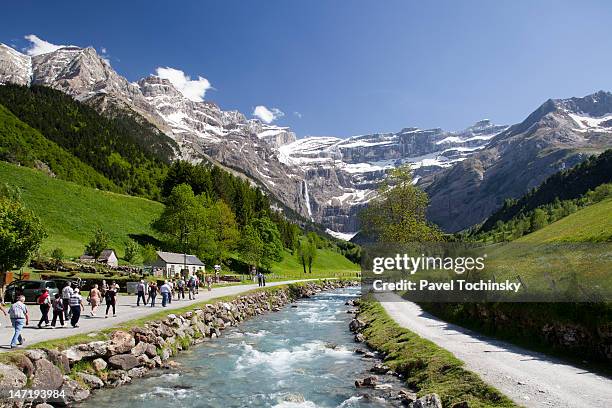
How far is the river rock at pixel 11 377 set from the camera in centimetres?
1573

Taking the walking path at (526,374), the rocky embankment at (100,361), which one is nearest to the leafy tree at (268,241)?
the rocky embankment at (100,361)

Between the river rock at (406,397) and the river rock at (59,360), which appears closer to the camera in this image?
the river rock at (406,397)

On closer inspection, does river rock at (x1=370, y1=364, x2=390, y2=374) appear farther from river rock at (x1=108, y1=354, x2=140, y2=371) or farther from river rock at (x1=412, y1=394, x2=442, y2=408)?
river rock at (x1=108, y1=354, x2=140, y2=371)

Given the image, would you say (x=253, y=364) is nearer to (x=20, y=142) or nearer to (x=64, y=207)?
(x=64, y=207)

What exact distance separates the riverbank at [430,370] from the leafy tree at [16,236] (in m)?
36.6

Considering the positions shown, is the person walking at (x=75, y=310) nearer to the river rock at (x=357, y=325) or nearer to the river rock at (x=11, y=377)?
the river rock at (x=11, y=377)

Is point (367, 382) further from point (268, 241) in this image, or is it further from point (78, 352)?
point (268, 241)

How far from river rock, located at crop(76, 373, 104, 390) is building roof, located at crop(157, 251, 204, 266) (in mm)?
57834

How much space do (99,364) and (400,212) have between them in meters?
52.8

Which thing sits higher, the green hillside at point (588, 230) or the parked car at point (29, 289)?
the green hillside at point (588, 230)

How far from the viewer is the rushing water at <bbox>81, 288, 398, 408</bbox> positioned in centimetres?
1902

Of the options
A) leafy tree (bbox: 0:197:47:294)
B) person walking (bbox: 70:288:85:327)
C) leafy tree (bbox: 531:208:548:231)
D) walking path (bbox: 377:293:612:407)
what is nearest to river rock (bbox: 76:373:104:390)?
person walking (bbox: 70:288:85:327)

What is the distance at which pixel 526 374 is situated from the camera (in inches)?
706

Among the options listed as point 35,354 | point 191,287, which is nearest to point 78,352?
point 35,354
